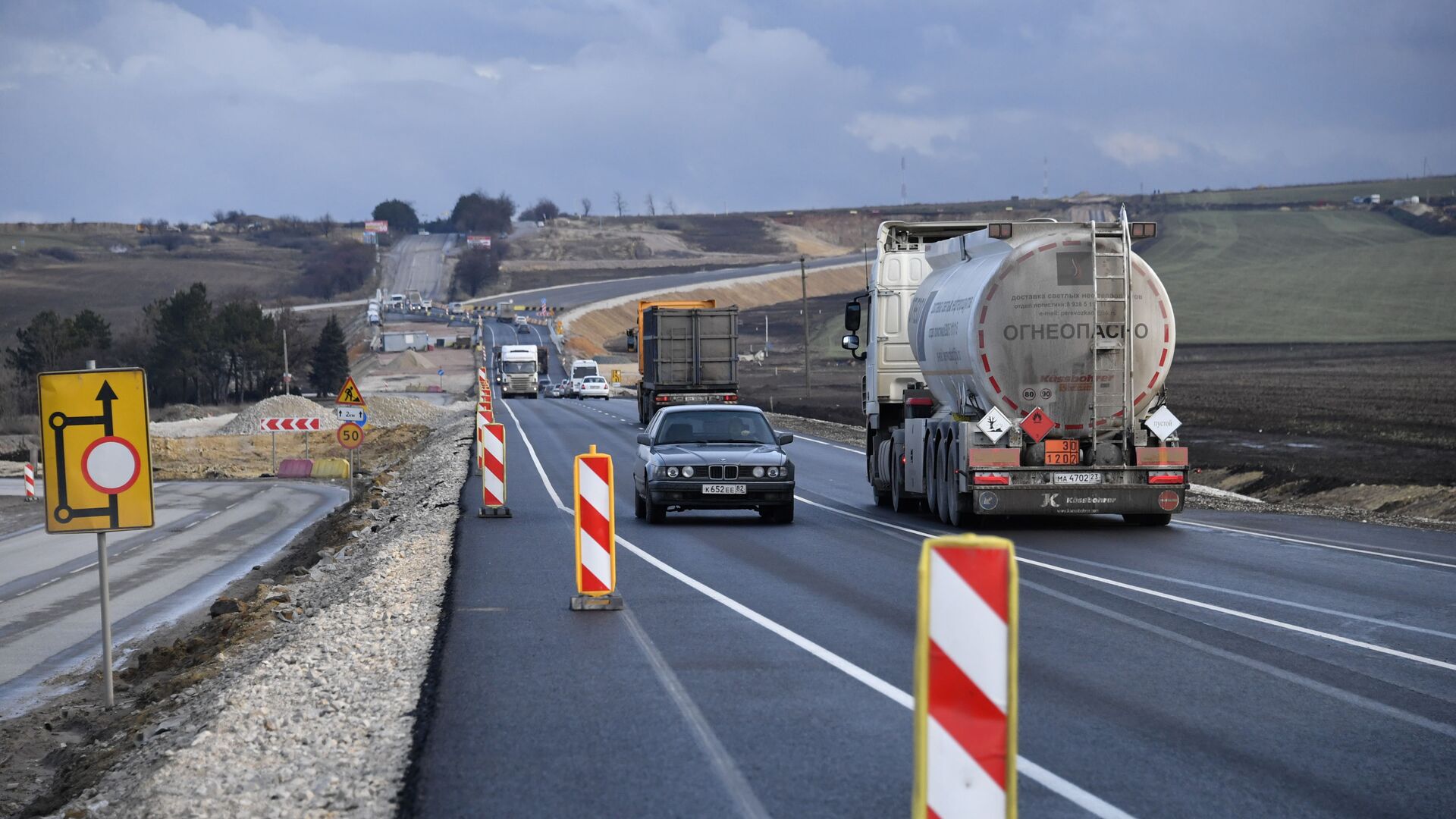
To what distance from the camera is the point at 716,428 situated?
21.6 m

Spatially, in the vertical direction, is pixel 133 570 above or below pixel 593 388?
below

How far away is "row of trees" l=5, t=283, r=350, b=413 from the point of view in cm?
10531

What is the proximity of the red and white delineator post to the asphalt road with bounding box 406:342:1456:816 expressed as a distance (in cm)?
178

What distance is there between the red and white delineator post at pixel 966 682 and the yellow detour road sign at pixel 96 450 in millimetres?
7242

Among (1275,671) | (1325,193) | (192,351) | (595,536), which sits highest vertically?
(1325,193)

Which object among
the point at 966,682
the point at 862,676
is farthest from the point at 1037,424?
the point at 966,682

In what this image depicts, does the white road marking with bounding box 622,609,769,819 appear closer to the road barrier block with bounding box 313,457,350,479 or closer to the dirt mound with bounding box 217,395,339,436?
the road barrier block with bounding box 313,457,350,479

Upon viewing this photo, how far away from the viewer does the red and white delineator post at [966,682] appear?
187 inches

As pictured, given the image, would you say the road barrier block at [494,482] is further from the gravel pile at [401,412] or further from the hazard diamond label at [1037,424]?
the gravel pile at [401,412]

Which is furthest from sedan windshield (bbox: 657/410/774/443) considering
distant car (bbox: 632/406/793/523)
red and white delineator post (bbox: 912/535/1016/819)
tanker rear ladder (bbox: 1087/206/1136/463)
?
red and white delineator post (bbox: 912/535/1016/819)

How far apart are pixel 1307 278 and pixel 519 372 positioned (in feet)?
182

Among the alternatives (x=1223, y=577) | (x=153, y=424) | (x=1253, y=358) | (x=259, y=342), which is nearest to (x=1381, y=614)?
(x=1223, y=577)

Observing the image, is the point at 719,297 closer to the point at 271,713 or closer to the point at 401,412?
the point at 401,412

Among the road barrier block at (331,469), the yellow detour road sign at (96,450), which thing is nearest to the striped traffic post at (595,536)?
the yellow detour road sign at (96,450)
